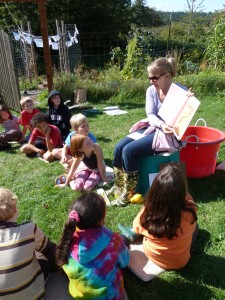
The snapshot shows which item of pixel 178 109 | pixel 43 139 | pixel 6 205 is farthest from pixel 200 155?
pixel 43 139

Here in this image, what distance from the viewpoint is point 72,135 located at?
3994 mm

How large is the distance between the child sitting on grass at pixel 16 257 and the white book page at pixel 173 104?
1.72 meters

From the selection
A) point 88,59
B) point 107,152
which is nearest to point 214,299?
point 107,152

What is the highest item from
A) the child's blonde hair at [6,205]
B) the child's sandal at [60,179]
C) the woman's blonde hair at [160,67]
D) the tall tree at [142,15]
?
the tall tree at [142,15]

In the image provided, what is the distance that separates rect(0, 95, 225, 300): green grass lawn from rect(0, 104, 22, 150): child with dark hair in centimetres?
17

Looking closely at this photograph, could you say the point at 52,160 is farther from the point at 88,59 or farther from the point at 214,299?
the point at 88,59

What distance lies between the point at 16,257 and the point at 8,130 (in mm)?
4116

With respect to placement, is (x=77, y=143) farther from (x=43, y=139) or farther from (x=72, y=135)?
(x=43, y=139)

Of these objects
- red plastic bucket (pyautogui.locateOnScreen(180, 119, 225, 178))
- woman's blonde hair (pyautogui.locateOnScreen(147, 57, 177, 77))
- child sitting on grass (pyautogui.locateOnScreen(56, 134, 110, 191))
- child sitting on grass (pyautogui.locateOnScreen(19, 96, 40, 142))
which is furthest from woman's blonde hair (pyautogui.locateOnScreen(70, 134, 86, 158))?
child sitting on grass (pyautogui.locateOnScreen(19, 96, 40, 142))

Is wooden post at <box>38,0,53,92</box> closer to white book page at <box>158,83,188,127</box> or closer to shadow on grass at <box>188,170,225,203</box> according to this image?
white book page at <box>158,83,188,127</box>

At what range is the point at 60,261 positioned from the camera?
1918mm

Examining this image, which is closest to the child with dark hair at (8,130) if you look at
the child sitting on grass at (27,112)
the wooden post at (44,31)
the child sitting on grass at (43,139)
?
the child sitting on grass at (27,112)

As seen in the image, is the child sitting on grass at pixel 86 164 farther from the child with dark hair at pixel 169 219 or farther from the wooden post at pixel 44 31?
the wooden post at pixel 44 31

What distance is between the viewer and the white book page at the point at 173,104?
2.93 metres
